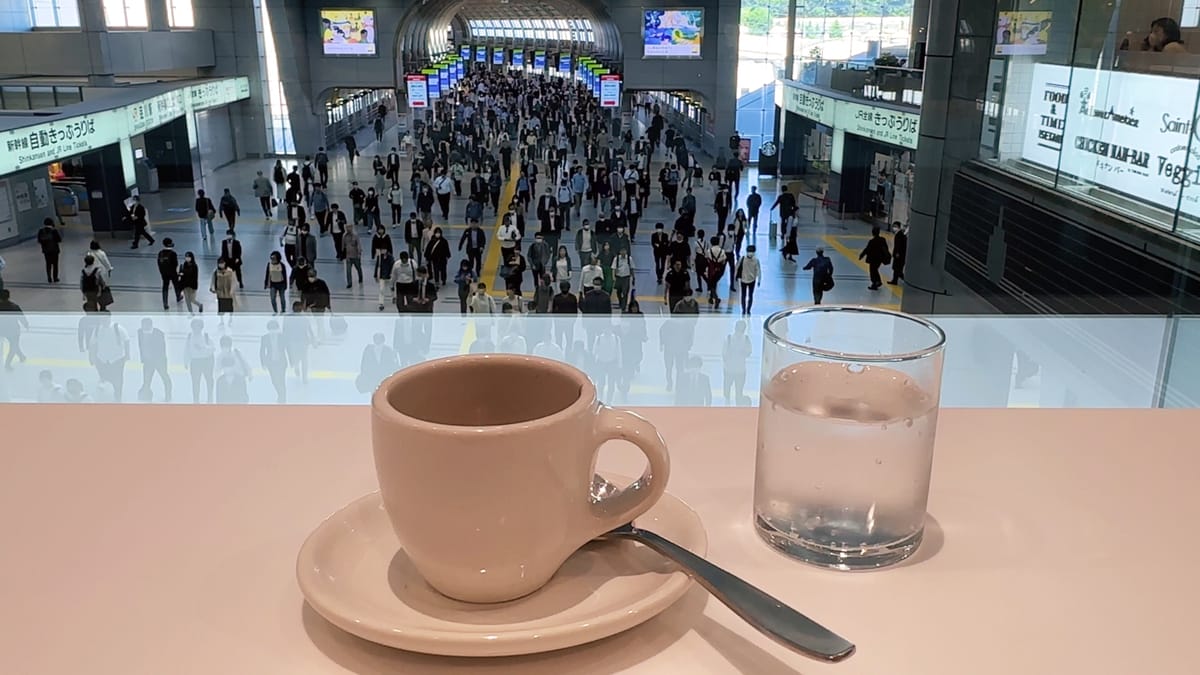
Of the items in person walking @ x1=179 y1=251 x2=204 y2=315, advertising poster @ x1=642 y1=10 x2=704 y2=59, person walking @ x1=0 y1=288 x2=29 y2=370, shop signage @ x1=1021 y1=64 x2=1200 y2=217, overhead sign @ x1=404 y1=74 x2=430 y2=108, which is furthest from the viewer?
overhead sign @ x1=404 y1=74 x2=430 y2=108

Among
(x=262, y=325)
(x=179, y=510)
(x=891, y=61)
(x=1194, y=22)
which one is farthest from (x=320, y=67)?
(x=179, y=510)

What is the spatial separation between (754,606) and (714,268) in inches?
314

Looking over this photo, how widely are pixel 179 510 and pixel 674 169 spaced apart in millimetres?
10590

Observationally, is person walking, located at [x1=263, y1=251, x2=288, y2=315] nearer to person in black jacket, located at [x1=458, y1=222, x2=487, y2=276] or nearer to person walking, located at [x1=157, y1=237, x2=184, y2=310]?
person walking, located at [x1=157, y1=237, x2=184, y2=310]

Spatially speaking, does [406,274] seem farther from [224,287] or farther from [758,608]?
[758,608]

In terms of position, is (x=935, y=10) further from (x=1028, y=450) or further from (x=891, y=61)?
(x=1028, y=450)

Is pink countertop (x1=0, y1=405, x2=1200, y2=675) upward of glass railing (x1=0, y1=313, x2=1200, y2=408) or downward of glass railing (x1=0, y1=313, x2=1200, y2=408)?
upward

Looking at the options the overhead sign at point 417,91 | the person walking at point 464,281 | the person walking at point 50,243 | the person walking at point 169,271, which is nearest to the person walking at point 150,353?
the person walking at point 464,281

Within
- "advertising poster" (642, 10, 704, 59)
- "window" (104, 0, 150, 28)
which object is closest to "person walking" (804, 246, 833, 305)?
"advertising poster" (642, 10, 704, 59)

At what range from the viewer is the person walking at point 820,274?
26.7 ft

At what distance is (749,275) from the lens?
8352 mm

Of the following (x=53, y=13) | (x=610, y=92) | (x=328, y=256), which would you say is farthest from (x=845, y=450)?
(x=610, y=92)

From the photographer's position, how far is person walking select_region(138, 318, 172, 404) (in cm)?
174

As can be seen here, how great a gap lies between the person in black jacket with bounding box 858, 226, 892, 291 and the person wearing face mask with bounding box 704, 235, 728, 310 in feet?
3.74
